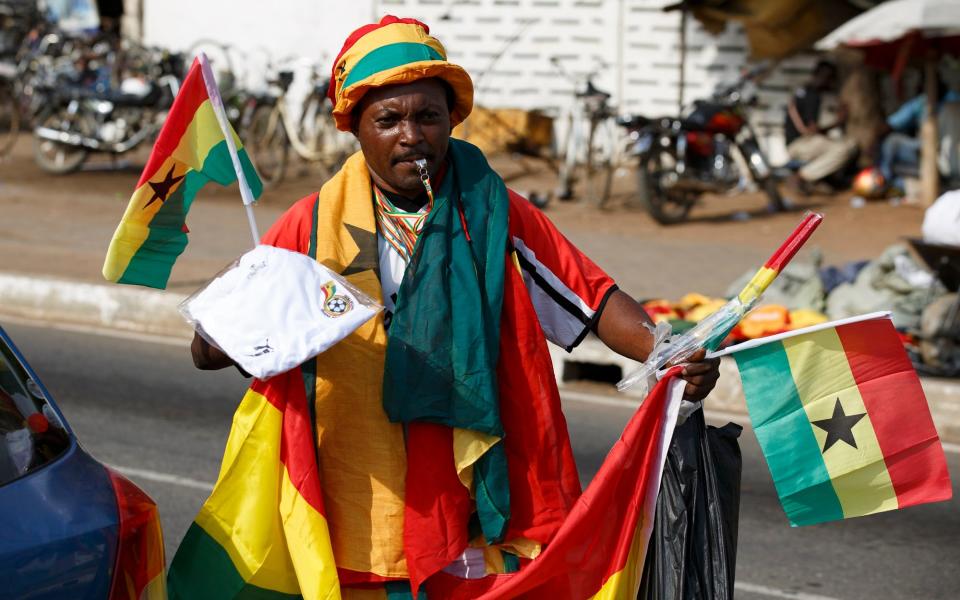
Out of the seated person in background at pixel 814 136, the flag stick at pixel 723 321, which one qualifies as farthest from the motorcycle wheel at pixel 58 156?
the flag stick at pixel 723 321

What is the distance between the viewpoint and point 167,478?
613 centimetres

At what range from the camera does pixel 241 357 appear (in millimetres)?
2703

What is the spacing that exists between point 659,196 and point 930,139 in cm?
282

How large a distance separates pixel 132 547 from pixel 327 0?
16515 mm

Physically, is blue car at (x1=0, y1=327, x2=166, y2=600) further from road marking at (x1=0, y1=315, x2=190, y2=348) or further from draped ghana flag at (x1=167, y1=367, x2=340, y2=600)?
road marking at (x1=0, y1=315, x2=190, y2=348)

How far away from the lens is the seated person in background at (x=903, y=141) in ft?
50.2

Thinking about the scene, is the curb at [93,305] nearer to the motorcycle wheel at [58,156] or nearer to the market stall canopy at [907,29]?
the market stall canopy at [907,29]

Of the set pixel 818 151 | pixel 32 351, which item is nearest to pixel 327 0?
pixel 818 151

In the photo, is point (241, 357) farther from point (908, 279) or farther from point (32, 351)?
point (908, 279)

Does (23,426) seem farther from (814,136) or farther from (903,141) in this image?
(814,136)

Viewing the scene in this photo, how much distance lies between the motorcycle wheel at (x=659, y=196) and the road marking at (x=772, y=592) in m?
8.67

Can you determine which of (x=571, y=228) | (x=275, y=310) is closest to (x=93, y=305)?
(x=571, y=228)

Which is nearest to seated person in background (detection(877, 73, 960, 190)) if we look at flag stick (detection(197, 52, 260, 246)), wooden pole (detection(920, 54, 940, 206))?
wooden pole (detection(920, 54, 940, 206))

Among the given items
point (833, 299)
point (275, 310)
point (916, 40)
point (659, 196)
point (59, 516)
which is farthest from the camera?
point (916, 40)
